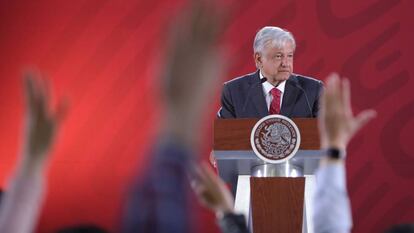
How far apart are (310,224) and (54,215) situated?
2.84m

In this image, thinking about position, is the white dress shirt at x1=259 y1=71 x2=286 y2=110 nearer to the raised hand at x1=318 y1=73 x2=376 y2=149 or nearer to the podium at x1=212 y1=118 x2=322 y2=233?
the podium at x1=212 y1=118 x2=322 y2=233

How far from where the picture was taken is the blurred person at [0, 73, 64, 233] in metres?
1.01

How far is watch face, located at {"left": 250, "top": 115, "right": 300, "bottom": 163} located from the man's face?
607mm

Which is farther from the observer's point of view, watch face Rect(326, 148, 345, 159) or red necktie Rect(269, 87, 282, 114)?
red necktie Rect(269, 87, 282, 114)

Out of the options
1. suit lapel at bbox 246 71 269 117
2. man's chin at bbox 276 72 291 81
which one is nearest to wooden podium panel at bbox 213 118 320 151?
suit lapel at bbox 246 71 269 117

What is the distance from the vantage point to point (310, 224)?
307 cm

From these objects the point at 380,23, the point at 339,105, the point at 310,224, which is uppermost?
the point at 380,23

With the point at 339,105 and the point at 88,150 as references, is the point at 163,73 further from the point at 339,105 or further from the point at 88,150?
the point at 88,150

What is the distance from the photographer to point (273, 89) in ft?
12.3

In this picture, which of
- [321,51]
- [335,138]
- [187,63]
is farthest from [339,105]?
[321,51]

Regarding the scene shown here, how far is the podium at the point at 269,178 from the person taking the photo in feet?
10.1

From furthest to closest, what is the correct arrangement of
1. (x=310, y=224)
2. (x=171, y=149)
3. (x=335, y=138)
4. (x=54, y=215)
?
1. (x=54, y=215)
2. (x=310, y=224)
3. (x=335, y=138)
4. (x=171, y=149)

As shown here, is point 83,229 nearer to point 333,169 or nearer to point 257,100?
point 333,169

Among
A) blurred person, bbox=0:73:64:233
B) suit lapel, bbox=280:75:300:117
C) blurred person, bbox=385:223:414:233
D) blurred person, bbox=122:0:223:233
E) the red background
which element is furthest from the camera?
the red background
